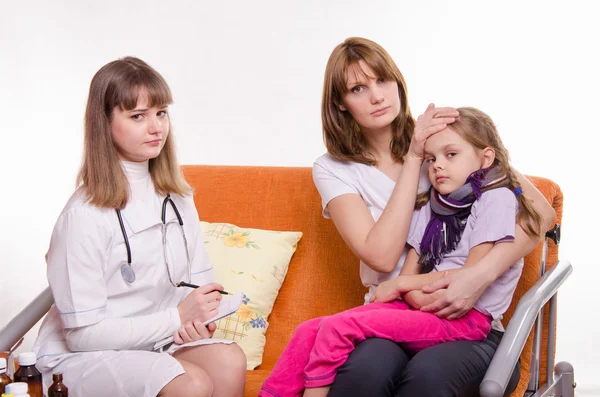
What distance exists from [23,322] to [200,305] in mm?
532

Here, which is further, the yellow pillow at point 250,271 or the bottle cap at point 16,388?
the yellow pillow at point 250,271

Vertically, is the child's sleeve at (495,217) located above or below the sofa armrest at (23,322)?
above

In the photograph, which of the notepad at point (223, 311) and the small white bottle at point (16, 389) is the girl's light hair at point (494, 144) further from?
the small white bottle at point (16, 389)

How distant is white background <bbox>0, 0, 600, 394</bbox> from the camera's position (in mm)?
3010

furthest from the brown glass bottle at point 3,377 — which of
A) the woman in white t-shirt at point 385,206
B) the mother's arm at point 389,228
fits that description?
the mother's arm at point 389,228

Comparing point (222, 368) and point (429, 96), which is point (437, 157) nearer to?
point (222, 368)

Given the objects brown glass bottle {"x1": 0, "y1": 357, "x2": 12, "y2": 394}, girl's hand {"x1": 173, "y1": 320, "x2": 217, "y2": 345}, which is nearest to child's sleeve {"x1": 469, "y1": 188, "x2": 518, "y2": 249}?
girl's hand {"x1": 173, "y1": 320, "x2": 217, "y2": 345}

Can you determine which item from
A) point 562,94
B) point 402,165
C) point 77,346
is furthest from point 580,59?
point 77,346

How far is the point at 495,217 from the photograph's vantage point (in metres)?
1.93

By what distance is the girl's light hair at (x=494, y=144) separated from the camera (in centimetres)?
196

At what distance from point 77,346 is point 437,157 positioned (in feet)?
3.21

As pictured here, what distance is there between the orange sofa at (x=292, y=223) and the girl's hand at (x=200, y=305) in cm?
37

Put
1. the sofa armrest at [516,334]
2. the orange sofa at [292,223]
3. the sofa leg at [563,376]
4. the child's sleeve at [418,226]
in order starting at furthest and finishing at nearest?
the orange sofa at [292,223] → the sofa leg at [563,376] → the child's sleeve at [418,226] → the sofa armrest at [516,334]

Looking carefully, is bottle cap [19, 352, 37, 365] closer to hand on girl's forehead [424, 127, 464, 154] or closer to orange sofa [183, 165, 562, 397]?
orange sofa [183, 165, 562, 397]
